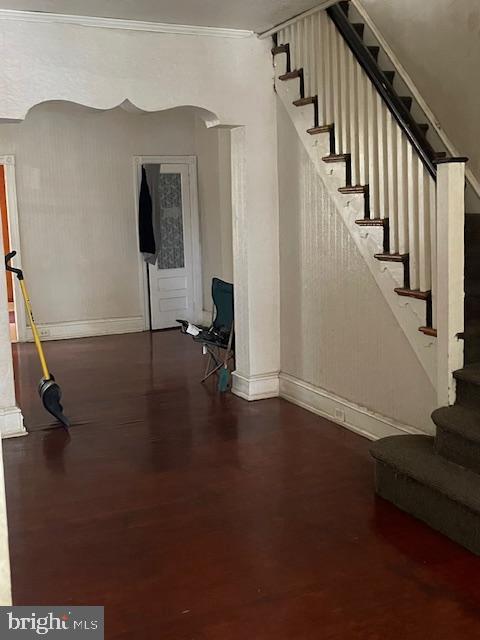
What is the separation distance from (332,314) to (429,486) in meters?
1.98

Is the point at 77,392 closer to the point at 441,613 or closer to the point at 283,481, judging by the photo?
the point at 283,481

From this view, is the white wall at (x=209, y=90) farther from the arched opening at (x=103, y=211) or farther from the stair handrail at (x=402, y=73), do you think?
the arched opening at (x=103, y=211)

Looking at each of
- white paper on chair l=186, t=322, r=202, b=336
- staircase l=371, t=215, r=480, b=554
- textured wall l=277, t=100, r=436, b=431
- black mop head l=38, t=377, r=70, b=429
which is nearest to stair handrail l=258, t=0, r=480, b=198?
textured wall l=277, t=100, r=436, b=431

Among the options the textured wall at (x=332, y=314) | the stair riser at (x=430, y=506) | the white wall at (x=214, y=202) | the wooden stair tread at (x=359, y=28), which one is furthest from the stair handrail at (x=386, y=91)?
the white wall at (x=214, y=202)

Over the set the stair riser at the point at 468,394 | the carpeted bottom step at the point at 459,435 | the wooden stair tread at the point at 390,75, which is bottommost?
the carpeted bottom step at the point at 459,435

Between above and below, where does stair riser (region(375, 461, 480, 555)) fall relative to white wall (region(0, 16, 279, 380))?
below

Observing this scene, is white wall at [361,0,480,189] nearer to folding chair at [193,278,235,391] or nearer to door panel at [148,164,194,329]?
folding chair at [193,278,235,391]

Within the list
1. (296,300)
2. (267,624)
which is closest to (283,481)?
(267,624)

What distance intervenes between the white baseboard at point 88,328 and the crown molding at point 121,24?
4673 mm

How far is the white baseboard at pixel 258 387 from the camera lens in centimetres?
607

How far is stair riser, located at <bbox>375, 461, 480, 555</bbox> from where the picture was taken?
3.38 m

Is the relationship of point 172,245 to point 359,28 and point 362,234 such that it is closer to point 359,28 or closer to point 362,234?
point 359,28

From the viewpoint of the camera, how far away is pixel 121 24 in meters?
5.17

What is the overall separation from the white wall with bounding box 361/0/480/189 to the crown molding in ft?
3.74
